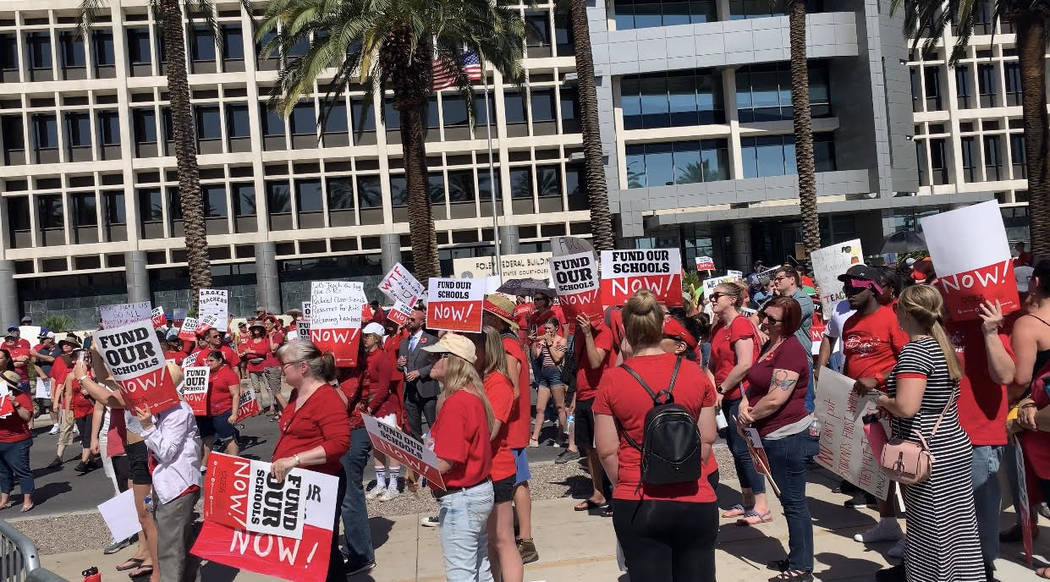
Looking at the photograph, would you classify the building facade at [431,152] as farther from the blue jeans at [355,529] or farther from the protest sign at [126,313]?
the blue jeans at [355,529]

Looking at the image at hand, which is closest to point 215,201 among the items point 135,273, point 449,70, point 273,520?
point 135,273

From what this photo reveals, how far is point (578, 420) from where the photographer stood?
753 cm

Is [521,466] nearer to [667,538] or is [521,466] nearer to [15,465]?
[667,538]

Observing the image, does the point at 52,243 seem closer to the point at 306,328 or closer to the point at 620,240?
the point at 620,240

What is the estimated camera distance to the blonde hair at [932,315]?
4379 mm

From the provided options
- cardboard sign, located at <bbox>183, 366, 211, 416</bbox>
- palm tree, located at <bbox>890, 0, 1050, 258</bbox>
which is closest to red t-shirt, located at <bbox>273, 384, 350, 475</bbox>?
cardboard sign, located at <bbox>183, 366, 211, 416</bbox>

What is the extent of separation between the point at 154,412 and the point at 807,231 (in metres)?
20.2

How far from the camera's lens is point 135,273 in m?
36.0

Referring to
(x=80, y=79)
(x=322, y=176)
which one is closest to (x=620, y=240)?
(x=322, y=176)

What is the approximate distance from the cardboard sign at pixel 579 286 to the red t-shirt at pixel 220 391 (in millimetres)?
5039

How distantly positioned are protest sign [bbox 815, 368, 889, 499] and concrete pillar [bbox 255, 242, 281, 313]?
33580 mm

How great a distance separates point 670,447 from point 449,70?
18557 mm

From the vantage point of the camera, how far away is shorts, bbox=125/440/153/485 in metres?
6.21

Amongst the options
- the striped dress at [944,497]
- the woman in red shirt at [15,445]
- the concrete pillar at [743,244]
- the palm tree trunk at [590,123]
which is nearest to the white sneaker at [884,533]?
the striped dress at [944,497]
